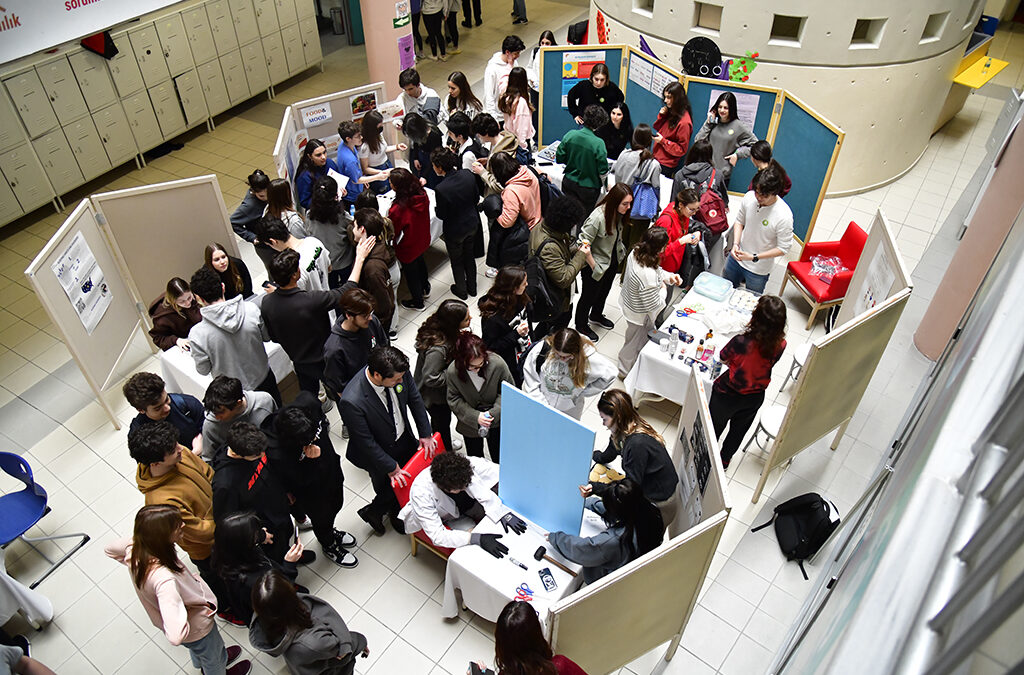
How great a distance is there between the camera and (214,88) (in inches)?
394

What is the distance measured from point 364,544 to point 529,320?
2.08 metres

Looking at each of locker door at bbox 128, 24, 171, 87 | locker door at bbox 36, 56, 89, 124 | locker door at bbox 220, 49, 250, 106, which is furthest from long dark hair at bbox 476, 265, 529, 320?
locker door at bbox 220, 49, 250, 106

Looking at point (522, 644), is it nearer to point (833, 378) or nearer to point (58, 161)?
point (833, 378)

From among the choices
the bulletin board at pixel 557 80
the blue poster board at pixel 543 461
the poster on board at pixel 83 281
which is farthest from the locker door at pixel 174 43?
the blue poster board at pixel 543 461

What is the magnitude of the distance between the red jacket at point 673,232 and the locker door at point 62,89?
724 cm

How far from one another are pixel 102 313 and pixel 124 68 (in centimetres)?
461

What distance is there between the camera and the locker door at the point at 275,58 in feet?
34.9

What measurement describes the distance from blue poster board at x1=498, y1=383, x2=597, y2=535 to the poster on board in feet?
12.1

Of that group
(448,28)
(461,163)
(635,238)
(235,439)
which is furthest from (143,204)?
(448,28)

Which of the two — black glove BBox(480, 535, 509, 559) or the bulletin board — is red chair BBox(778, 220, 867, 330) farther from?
black glove BBox(480, 535, 509, 559)

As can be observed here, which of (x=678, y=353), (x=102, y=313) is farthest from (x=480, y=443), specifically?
(x=102, y=313)

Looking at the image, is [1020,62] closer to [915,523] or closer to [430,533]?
[430,533]

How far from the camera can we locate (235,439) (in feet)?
11.9

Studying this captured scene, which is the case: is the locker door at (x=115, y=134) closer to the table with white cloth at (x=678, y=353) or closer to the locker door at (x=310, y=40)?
the locker door at (x=310, y=40)
